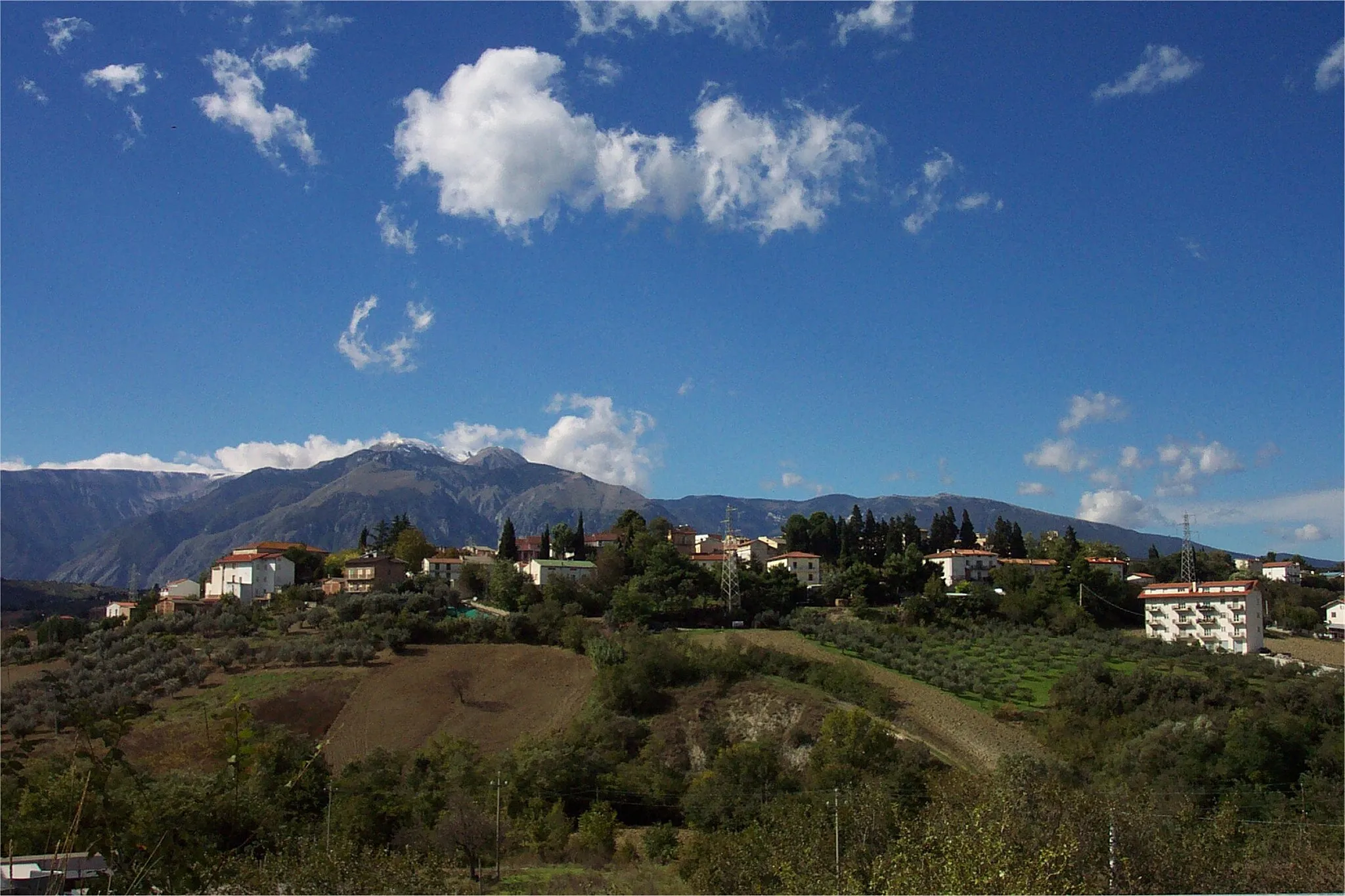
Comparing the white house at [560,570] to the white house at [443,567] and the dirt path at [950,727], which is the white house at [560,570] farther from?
the dirt path at [950,727]

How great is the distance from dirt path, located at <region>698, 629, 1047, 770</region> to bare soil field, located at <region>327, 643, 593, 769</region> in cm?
1065

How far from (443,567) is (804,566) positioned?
74.8 feet

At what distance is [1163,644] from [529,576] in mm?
33017

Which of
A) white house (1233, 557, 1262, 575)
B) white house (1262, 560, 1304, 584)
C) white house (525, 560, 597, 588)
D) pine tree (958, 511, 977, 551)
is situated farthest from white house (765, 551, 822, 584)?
white house (1233, 557, 1262, 575)

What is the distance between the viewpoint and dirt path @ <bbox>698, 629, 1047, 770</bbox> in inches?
1272

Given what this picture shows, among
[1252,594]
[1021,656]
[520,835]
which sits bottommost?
[520,835]

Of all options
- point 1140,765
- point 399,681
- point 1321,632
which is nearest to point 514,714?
point 399,681

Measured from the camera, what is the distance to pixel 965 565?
60.9 m

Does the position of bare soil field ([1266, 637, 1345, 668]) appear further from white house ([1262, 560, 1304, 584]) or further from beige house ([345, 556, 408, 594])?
beige house ([345, 556, 408, 594])

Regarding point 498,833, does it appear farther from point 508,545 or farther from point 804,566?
point 508,545

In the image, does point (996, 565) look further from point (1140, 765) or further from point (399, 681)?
point (399, 681)

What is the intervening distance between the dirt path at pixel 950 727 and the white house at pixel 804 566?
58.2ft

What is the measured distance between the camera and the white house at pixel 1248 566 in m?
70.1

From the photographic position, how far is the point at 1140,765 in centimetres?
2959
